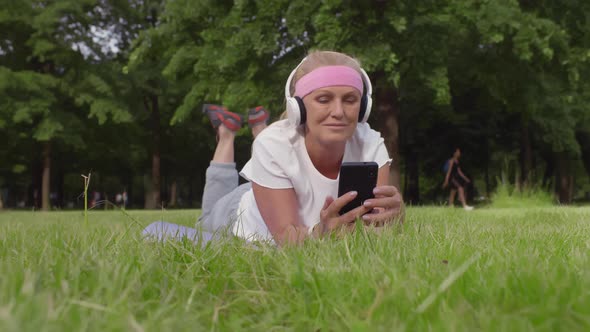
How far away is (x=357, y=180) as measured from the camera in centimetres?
321

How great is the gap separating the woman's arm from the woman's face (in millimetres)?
433

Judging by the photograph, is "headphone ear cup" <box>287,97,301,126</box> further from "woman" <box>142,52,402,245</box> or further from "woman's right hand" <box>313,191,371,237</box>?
"woman's right hand" <box>313,191,371,237</box>

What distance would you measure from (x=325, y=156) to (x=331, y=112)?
42 centimetres

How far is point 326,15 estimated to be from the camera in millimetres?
10930

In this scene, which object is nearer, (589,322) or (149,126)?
(589,322)

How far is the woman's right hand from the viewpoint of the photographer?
2987 millimetres

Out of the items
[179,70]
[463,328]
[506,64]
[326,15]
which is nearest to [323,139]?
[463,328]

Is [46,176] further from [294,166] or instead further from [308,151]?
[294,166]

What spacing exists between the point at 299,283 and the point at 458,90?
20701mm

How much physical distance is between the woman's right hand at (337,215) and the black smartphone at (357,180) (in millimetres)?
101

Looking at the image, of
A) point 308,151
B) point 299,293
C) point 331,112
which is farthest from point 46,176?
point 299,293

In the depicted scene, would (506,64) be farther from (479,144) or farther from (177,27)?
(479,144)

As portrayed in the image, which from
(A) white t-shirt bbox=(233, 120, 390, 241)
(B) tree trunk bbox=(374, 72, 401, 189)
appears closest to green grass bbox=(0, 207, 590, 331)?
(A) white t-shirt bbox=(233, 120, 390, 241)

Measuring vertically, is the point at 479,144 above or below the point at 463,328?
Result: above
